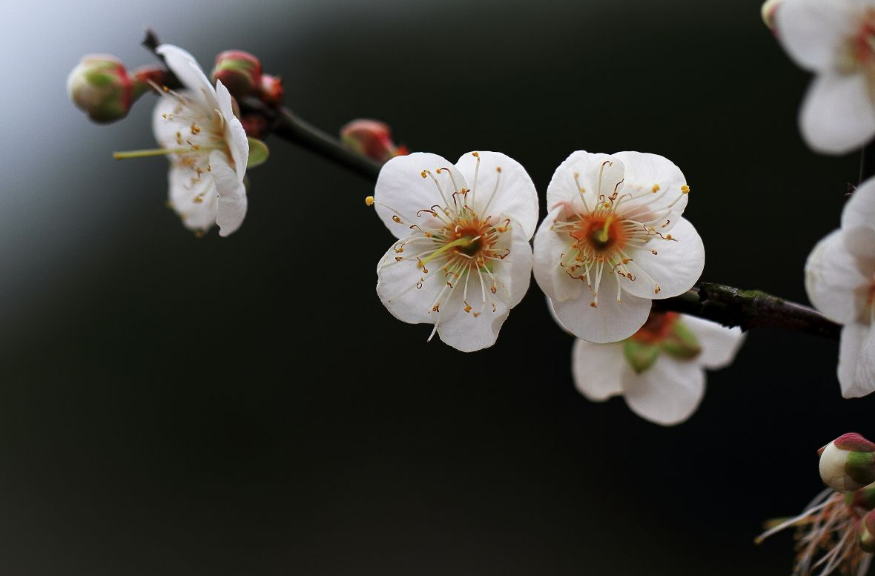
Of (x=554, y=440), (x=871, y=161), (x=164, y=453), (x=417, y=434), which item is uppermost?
(x=871, y=161)

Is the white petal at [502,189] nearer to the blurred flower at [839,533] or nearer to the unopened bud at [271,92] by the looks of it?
the unopened bud at [271,92]

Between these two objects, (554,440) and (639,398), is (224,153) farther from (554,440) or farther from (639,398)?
(554,440)

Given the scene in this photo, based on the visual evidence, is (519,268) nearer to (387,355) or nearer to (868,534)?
(868,534)

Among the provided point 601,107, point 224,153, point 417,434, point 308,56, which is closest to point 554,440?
point 417,434

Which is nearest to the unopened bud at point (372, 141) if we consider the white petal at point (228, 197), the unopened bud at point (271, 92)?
the unopened bud at point (271, 92)

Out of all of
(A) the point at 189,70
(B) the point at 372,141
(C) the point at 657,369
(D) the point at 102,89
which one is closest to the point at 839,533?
(C) the point at 657,369

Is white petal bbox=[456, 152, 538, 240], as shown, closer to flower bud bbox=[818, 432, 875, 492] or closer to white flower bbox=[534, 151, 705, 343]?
white flower bbox=[534, 151, 705, 343]
